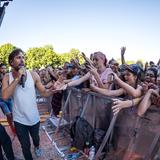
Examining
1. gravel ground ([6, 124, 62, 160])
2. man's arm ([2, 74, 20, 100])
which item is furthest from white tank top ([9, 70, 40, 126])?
gravel ground ([6, 124, 62, 160])

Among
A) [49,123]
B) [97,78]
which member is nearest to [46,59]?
[49,123]

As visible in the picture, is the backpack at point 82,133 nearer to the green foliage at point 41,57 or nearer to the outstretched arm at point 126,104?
the outstretched arm at point 126,104

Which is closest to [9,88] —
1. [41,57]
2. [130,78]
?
[130,78]

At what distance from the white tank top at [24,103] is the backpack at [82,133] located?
0.93 metres

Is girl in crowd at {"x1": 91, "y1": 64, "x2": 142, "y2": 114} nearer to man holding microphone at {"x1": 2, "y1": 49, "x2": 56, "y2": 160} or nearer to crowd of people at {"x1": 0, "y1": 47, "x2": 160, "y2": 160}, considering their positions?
crowd of people at {"x1": 0, "y1": 47, "x2": 160, "y2": 160}

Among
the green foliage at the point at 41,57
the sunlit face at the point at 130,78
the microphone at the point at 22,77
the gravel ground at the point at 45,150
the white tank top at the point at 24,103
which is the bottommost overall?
the green foliage at the point at 41,57

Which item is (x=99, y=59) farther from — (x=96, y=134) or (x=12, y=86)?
(x=12, y=86)

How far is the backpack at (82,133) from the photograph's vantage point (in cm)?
479

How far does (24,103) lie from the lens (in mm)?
4250

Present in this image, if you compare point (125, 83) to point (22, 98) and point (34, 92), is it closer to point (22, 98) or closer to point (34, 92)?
point (34, 92)

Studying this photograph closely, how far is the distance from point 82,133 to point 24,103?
3.84 ft

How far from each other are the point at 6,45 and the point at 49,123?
47826 mm

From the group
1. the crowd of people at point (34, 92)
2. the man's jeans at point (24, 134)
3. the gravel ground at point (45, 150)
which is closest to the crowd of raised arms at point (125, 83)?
the crowd of people at point (34, 92)

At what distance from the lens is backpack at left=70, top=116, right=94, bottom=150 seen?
479 cm
